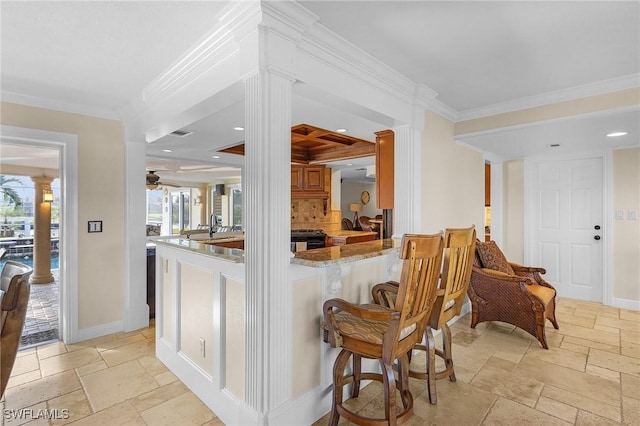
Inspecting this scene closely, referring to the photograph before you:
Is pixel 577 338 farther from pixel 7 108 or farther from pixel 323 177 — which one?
pixel 7 108

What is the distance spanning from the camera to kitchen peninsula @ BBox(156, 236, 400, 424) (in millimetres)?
1780

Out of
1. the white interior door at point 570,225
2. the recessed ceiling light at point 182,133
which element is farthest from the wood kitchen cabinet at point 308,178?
the white interior door at point 570,225

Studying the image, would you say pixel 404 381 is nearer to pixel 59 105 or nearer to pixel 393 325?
pixel 393 325

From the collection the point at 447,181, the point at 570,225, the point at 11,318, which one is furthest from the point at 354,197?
the point at 11,318

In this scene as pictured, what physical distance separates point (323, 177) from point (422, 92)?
11.4 feet

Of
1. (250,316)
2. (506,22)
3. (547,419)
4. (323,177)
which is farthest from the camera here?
(323,177)

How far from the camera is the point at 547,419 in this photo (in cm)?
187

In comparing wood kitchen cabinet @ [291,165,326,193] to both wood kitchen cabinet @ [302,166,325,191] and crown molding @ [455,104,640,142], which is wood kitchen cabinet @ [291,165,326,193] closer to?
wood kitchen cabinet @ [302,166,325,191]

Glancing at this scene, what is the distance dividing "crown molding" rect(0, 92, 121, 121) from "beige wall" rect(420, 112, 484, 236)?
10.4ft

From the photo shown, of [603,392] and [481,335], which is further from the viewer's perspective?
[481,335]

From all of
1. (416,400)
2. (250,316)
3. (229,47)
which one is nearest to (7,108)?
(229,47)

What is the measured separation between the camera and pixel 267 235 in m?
1.58

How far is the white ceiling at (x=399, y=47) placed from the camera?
5.38 feet

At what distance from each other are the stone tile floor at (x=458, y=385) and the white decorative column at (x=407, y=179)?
3.77 feet
